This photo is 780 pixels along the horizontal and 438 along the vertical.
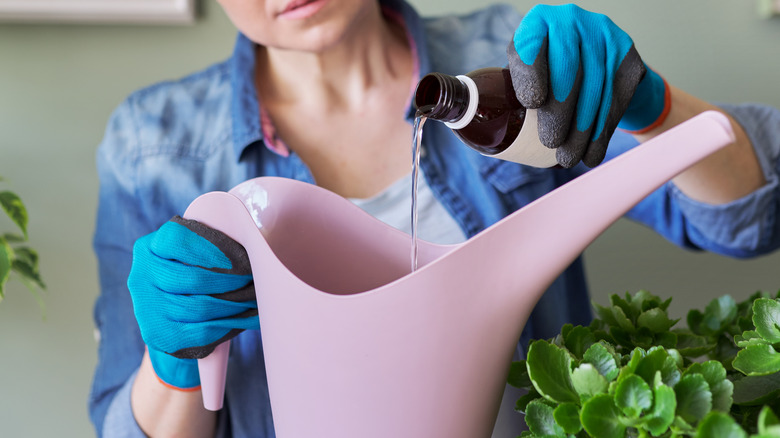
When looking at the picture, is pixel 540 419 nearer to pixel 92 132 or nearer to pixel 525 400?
pixel 525 400

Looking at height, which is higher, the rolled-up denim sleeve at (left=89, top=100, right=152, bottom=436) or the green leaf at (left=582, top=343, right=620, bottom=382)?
the green leaf at (left=582, top=343, right=620, bottom=382)

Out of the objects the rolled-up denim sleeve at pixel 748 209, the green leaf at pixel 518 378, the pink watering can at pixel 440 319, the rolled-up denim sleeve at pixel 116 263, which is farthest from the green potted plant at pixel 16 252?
the rolled-up denim sleeve at pixel 748 209

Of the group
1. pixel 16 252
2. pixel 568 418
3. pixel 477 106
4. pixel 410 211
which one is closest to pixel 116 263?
pixel 16 252

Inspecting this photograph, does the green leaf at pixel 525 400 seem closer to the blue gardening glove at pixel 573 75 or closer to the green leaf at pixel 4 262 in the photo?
the blue gardening glove at pixel 573 75

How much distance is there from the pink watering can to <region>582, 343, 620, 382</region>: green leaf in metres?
0.05

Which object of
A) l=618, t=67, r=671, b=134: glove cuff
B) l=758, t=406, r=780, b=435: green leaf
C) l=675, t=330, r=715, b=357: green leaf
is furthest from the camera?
l=618, t=67, r=671, b=134: glove cuff

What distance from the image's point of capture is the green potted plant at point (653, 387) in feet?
1.01

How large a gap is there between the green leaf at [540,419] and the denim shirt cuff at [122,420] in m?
0.54

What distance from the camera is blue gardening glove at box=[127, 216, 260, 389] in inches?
19.1

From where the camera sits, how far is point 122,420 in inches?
30.2

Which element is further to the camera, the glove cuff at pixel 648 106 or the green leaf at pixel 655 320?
the glove cuff at pixel 648 106

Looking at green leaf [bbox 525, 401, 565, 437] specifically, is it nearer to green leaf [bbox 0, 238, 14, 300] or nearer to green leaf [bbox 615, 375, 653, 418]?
green leaf [bbox 615, 375, 653, 418]

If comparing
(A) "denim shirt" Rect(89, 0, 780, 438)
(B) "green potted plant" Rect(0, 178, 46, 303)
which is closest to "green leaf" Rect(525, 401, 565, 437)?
(A) "denim shirt" Rect(89, 0, 780, 438)

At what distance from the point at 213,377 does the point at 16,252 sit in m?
0.72
